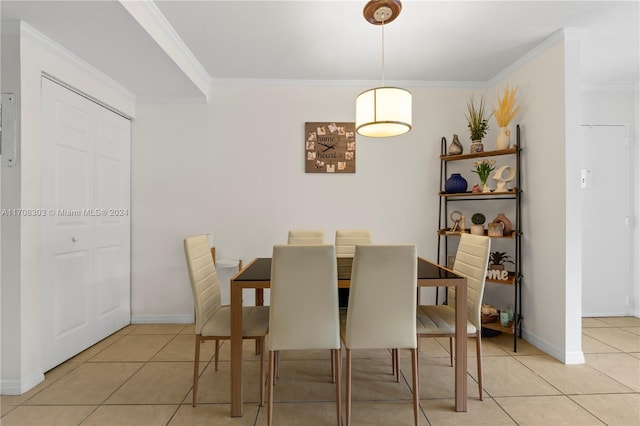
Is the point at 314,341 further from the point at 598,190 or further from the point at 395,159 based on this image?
the point at 598,190

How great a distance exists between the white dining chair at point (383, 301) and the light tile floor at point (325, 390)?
40 centimetres

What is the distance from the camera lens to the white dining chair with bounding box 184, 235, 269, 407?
1967 millimetres

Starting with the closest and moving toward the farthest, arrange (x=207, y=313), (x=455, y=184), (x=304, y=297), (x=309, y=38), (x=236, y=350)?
(x=304, y=297) → (x=236, y=350) → (x=207, y=313) → (x=309, y=38) → (x=455, y=184)

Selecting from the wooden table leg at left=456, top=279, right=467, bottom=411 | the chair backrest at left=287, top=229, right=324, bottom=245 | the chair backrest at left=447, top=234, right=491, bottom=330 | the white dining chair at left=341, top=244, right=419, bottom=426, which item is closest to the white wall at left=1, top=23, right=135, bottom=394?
the chair backrest at left=287, top=229, right=324, bottom=245

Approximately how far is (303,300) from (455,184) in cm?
229

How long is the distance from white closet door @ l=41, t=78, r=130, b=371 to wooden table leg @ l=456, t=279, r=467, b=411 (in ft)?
9.29

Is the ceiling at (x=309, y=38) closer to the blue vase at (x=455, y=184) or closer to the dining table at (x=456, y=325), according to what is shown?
the blue vase at (x=455, y=184)

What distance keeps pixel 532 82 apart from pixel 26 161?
400cm

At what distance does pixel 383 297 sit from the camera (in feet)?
5.74

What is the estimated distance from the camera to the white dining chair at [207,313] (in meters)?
1.97

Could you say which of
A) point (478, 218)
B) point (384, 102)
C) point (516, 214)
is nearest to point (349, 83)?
point (384, 102)

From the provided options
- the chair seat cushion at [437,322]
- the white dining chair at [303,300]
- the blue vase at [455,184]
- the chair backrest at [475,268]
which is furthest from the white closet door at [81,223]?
the blue vase at [455,184]

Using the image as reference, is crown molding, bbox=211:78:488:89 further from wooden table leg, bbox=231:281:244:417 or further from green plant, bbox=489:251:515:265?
wooden table leg, bbox=231:281:244:417

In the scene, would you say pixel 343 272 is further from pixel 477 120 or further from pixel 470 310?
pixel 477 120
